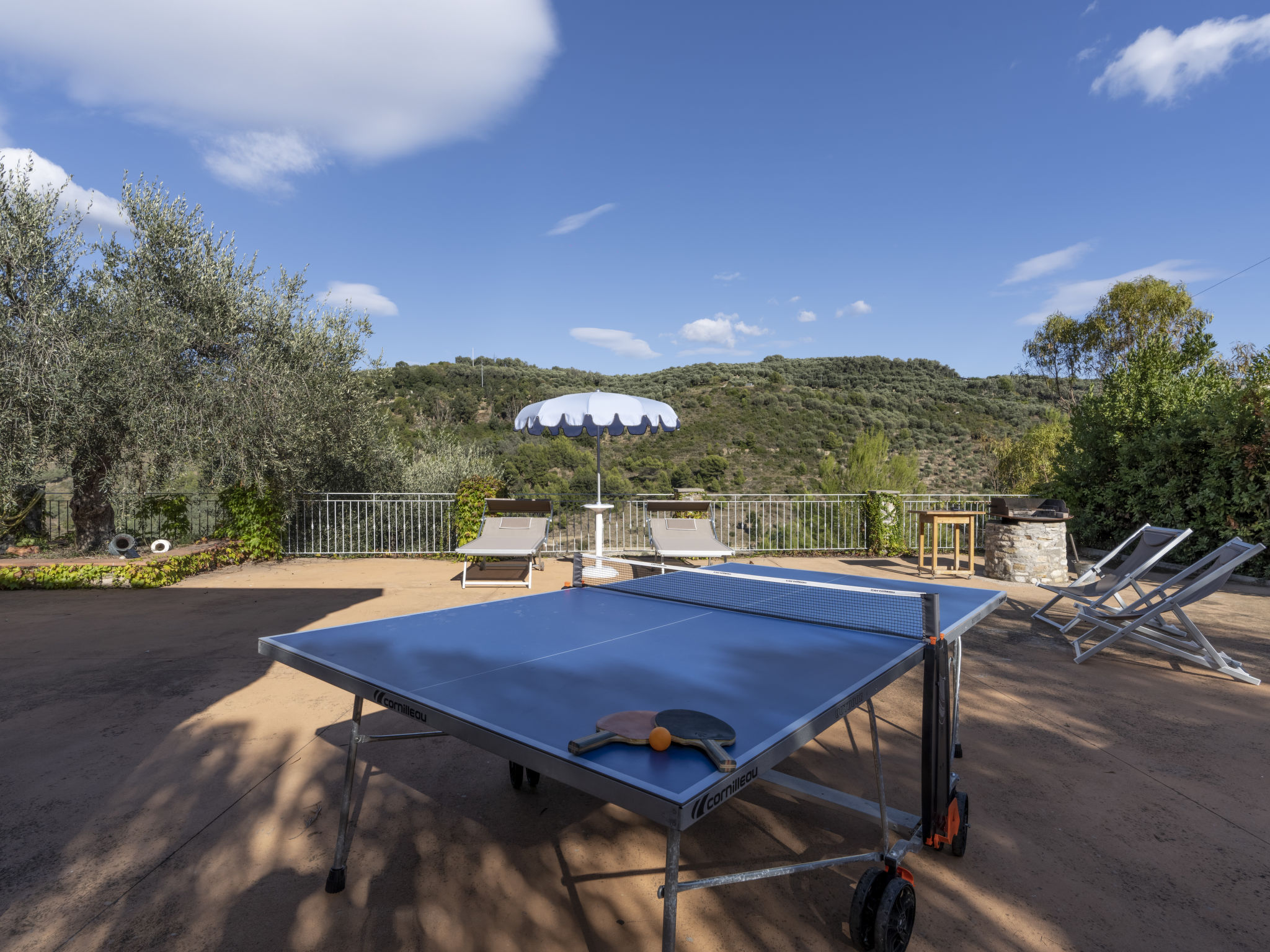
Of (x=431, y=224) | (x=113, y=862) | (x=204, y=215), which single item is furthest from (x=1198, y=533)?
(x=431, y=224)

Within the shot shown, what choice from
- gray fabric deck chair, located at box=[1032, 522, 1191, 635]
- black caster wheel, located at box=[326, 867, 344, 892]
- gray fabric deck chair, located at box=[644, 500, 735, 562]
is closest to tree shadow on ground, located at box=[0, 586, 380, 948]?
black caster wheel, located at box=[326, 867, 344, 892]

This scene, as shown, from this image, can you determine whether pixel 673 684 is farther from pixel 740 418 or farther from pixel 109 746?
pixel 740 418

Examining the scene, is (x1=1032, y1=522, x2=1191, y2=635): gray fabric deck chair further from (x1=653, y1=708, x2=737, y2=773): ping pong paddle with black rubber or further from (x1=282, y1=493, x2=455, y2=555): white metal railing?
(x1=282, y1=493, x2=455, y2=555): white metal railing

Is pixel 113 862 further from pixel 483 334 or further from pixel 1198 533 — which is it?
pixel 483 334

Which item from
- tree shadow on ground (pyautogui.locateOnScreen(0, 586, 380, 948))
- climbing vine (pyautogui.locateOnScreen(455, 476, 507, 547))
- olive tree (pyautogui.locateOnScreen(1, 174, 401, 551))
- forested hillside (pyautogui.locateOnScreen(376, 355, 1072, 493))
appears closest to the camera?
tree shadow on ground (pyautogui.locateOnScreen(0, 586, 380, 948))

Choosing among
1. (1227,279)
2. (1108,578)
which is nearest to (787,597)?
(1108,578)

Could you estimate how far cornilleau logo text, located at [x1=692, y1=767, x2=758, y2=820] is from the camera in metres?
1.11

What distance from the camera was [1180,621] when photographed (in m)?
4.78

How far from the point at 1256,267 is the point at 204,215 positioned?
2055cm

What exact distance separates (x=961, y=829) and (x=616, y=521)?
9418mm

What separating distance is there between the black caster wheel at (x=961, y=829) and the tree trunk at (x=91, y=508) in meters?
10.6

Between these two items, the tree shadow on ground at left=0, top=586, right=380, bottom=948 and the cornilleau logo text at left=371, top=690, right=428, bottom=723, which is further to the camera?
the tree shadow on ground at left=0, top=586, right=380, bottom=948

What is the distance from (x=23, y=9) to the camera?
7.70 metres

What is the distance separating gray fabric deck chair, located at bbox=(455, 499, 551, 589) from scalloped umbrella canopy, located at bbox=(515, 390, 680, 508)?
1.26m
